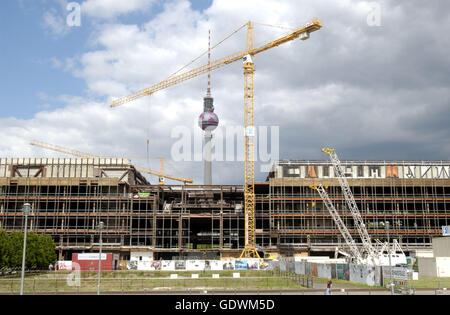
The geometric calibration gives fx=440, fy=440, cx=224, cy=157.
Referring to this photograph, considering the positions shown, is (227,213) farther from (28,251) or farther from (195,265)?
(28,251)

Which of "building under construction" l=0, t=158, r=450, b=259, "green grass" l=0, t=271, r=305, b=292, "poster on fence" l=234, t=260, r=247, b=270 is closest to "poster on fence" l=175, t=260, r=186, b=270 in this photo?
"poster on fence" l=234, t=260, r=247, b=270

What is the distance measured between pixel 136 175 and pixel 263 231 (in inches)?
1985

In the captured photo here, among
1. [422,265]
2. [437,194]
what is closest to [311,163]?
[437,194]

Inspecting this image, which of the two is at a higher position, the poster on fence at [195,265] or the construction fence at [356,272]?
the construction fence at [356,272]

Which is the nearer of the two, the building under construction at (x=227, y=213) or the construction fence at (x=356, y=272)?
the construction fence at (x=356, y=272)

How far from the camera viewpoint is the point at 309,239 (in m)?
126

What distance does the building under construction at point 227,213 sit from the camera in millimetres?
126562

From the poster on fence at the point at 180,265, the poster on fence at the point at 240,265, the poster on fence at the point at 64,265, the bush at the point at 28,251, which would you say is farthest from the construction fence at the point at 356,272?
the bush at the point at 28,251

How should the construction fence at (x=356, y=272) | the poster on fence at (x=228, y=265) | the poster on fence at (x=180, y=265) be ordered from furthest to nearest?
1. the poster on fence at (x=228, y=265)
2. the poster on fence at (x=180, y=265)
3. the construction fence at (x=356, y=272)

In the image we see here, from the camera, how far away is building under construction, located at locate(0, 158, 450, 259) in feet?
415

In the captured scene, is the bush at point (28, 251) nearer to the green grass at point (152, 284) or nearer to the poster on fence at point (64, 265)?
the poster on fence at point (64, 265)

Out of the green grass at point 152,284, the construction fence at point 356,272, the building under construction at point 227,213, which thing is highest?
the building under construction at point 227,213

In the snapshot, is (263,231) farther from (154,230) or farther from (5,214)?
(5,214)

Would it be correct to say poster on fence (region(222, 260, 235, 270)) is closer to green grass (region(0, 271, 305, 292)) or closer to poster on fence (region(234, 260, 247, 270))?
poster on fence (region(234, 260, 247, 270))
